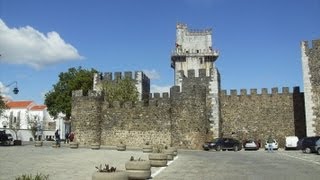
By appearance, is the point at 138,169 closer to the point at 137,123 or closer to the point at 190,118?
the point at 190,118

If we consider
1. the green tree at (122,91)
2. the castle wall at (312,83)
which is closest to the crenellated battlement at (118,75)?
the green tree at (122,91)

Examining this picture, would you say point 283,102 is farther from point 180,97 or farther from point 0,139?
point 0,139

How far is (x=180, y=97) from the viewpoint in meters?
42.0

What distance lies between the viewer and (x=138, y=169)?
1505 cm

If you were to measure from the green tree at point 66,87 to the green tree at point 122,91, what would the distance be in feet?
28.2

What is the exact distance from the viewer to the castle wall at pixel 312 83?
40.2m

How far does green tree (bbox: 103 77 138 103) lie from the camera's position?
170ft

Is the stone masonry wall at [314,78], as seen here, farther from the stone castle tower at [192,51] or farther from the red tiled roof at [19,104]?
the red tiled roof at [19,104]

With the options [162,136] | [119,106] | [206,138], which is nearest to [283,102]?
[206,138]

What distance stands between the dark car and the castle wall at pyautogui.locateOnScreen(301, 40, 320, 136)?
620 centimetres

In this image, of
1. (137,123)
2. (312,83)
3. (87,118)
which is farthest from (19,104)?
(312,83)

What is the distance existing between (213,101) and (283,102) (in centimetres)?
652

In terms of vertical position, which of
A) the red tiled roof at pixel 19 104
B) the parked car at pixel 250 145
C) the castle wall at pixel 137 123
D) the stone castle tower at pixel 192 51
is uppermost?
the stone castle tower at pixel 192 51

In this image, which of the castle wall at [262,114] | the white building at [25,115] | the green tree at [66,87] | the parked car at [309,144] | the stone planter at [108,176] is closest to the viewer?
the stone planter at [108,176]
